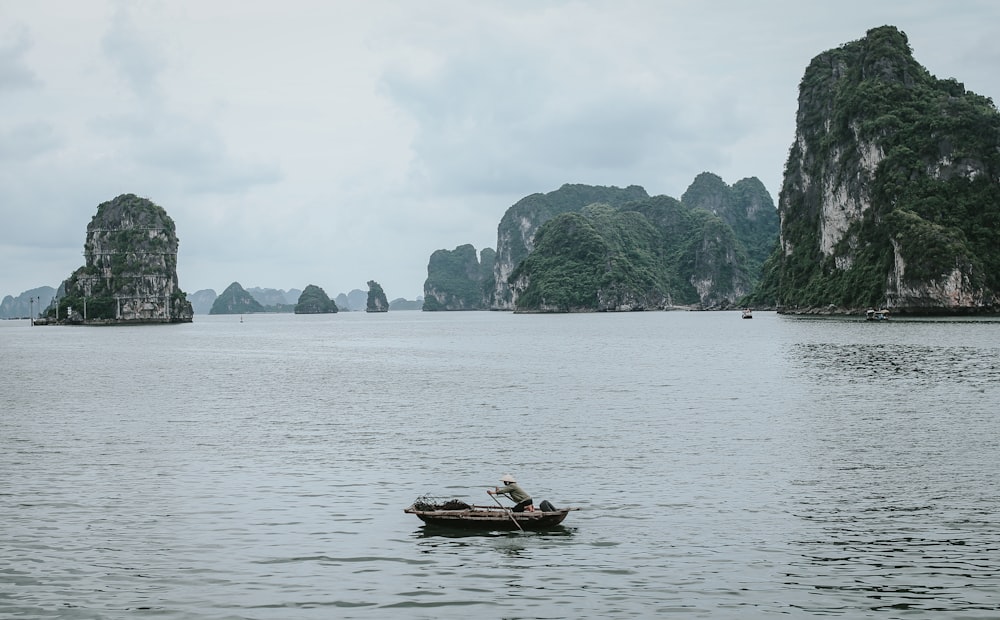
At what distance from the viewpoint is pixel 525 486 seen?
99.2 feet

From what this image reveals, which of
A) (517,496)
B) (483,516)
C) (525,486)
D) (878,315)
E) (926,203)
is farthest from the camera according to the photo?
(926,203)

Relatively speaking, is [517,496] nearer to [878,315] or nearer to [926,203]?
[878,315]

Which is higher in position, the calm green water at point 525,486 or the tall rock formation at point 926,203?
the tall rock formation at point 926,203

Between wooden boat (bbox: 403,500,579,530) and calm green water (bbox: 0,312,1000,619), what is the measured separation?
36cm

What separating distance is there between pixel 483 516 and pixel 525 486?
597 centimetres

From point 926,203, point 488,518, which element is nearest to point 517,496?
point 488,518

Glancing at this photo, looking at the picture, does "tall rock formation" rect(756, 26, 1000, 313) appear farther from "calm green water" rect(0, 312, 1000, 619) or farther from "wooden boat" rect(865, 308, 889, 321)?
"calm green water" rect(0, 312, 1000, 619)

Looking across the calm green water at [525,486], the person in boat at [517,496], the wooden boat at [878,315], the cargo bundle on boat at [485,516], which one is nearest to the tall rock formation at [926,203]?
the wooden boat at [878,315]

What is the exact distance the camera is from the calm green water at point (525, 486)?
1919cm

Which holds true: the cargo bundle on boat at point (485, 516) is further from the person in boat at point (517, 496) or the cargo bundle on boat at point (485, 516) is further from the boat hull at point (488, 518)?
the person in boat at point (517, 496)

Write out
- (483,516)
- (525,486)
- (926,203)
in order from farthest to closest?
1. (926,203)
2. (525,486)
3. (483,516)

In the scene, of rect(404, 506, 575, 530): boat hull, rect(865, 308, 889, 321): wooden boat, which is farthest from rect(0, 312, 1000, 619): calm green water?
rect(865, 308, 889, 321): wooden boat

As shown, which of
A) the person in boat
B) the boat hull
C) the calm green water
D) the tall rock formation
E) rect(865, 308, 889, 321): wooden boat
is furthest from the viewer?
the tall rock formation

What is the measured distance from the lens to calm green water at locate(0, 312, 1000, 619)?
63.0ft
